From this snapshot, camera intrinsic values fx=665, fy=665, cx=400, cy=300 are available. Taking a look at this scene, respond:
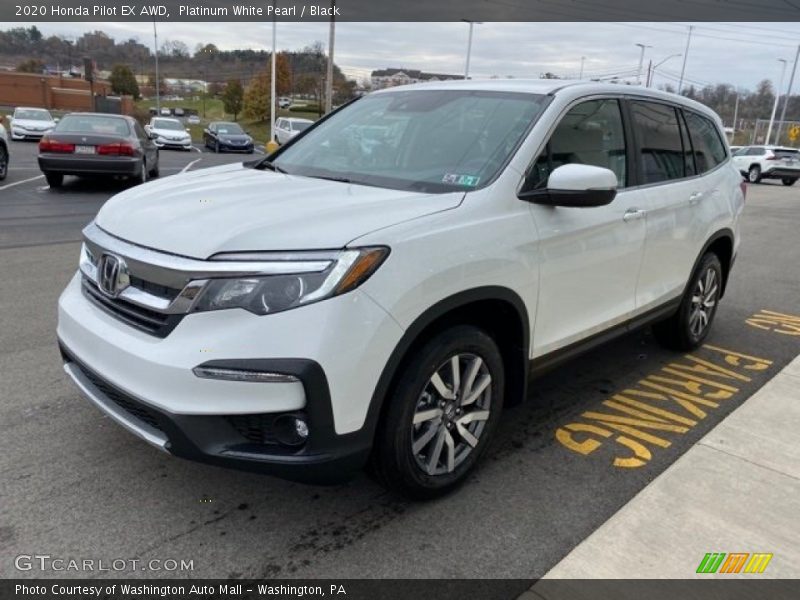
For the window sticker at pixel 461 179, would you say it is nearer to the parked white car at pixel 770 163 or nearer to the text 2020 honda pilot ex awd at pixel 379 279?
the text 2020 honda pilot ex awd at pixel 379 279

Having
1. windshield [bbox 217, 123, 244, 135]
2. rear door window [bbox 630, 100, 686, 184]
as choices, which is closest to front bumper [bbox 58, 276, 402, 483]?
rear door window [bbox 630, 100, 686, 184]

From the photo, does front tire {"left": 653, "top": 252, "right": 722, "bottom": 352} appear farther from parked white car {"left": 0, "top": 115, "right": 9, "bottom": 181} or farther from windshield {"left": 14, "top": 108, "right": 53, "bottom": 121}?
windshield {"left": 14, "top": 108, "right": 53, "bottom": 121}

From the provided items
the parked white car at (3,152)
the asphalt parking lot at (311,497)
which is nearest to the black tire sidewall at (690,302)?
the asphalt parking lot at (311,497)

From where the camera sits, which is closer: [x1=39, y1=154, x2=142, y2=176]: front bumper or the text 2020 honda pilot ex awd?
the text 2020 honda pilot ex awd

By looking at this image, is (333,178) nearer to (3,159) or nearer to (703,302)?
(703,302)

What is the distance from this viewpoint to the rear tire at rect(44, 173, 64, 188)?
12359 mm

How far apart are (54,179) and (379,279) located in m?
12.1

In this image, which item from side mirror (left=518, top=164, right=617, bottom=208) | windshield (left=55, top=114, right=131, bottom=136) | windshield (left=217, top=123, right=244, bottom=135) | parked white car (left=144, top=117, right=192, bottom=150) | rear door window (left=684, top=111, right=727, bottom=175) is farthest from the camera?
windshield (left=217, top=123, right=244, bottom=135)

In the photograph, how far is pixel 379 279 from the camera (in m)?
2.44

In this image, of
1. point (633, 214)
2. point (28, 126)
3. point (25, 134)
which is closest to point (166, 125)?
point (28, 126)

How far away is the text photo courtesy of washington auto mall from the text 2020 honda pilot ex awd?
0.04 feet
